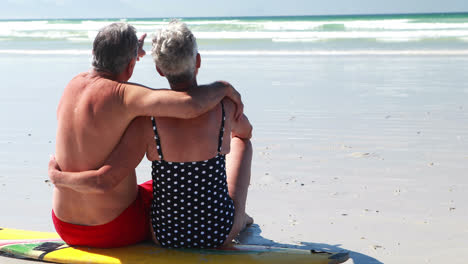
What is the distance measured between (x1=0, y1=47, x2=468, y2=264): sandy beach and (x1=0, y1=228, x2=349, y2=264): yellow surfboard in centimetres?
30

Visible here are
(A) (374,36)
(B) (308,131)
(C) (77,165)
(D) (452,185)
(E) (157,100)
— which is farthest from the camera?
(A) (374,36)

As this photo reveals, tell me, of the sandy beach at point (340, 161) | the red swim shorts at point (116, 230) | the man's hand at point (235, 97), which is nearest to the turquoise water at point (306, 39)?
the sandy beach at point (340, 161)

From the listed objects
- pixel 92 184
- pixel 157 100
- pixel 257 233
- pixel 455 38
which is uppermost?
pixel 455 38

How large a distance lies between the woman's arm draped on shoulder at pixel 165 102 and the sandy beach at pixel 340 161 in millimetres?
1160

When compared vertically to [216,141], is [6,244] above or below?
below

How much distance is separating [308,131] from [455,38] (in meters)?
15.9

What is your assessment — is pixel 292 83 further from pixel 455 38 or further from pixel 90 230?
pixel 455 38

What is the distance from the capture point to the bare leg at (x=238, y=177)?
3066mm


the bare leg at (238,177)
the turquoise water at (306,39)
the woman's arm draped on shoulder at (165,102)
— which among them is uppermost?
the turquoise water at (306,39)

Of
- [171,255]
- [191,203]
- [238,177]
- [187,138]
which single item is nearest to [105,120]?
[187,138]

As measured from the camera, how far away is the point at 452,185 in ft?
14.3

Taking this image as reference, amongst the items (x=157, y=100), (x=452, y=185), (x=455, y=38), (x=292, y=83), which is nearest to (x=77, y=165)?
(x=157, y=100)

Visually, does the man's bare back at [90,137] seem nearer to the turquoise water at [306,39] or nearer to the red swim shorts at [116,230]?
the red swim shorts at [116,230]

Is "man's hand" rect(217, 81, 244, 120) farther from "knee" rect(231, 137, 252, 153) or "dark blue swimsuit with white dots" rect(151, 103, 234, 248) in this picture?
"knee" rect(231, 137, 252, 153)
